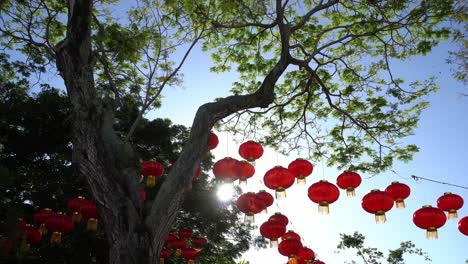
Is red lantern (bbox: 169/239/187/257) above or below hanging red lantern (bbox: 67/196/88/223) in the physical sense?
above

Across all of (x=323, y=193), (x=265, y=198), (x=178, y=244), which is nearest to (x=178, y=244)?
(x=178, y=244)

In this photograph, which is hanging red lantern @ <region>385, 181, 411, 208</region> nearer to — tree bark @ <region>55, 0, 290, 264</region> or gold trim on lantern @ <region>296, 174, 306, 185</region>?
gold trim on lantern @ <region>296, 174, 306, 185</region>

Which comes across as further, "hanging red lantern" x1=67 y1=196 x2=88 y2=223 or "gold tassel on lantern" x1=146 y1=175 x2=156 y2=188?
"hanging red lantern" x1=67 y1=196 x2=88 y2=223

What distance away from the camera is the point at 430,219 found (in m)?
4.45

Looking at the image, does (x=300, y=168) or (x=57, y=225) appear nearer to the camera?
(x=300, y=168)

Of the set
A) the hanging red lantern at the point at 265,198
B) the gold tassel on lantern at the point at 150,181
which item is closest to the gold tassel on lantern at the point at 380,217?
the hanging red lantern at the point at 265,198

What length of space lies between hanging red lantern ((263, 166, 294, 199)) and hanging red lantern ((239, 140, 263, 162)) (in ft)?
1.06

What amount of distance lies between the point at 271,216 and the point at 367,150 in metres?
3.96

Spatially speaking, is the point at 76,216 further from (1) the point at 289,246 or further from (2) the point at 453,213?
→ (2) the point at 453,213

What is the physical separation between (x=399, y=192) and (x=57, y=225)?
486 cm

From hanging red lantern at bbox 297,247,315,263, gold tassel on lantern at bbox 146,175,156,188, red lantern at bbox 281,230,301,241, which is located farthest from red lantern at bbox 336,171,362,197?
gold tassel on lantern at bbox 146,175,156,188

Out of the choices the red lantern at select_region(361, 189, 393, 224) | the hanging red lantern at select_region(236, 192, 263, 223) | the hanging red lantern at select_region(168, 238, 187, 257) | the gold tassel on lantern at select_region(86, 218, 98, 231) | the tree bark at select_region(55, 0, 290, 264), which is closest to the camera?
the tree bark at select_region(55, 0, 290, 264)

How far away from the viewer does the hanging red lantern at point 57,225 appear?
5271mm

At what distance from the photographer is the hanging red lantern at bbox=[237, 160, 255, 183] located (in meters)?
4.52
